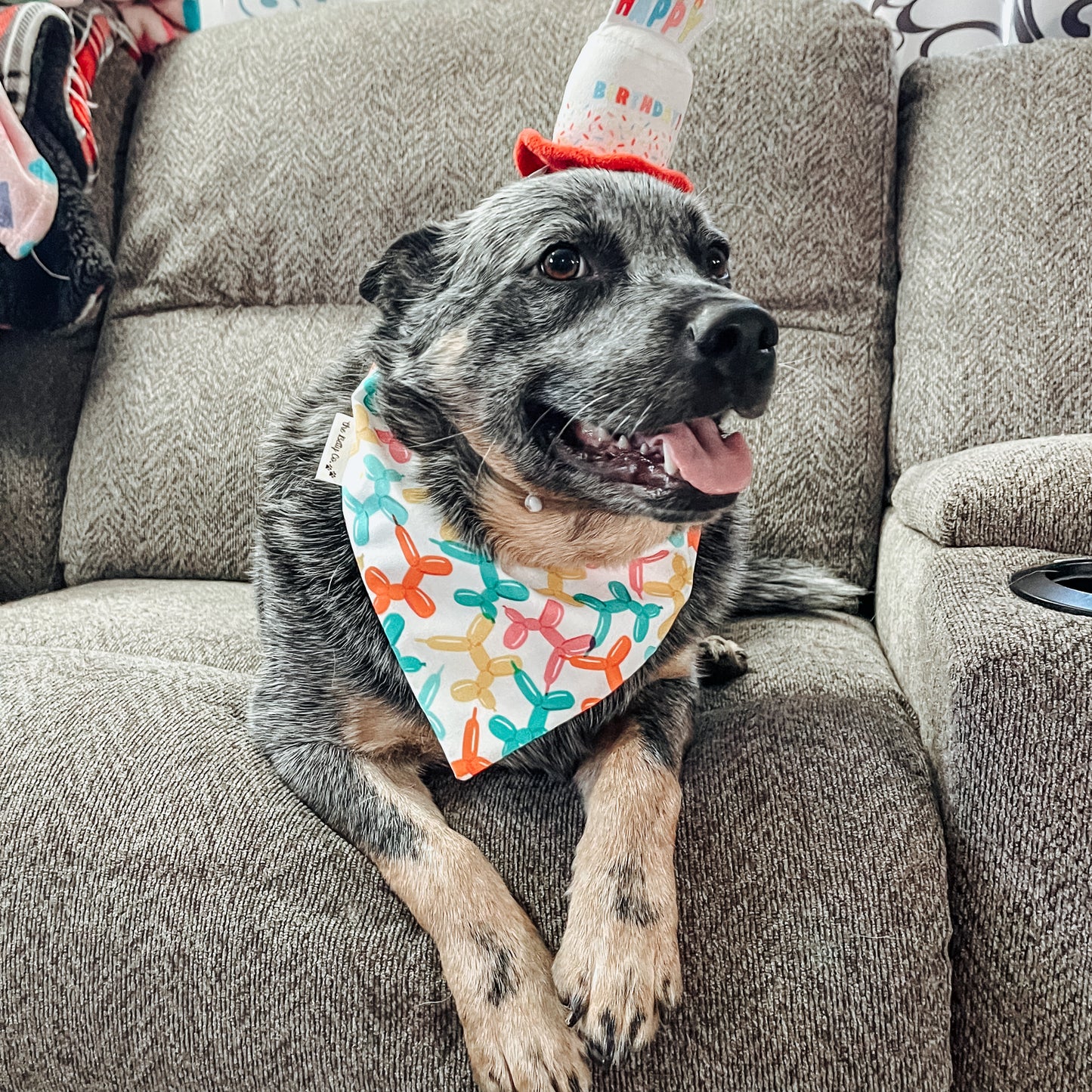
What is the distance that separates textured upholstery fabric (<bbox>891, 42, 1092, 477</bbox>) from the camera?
5.49 ft

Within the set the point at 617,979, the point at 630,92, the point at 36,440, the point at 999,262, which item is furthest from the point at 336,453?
the point at 999,262

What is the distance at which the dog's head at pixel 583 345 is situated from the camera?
1007 millimetres

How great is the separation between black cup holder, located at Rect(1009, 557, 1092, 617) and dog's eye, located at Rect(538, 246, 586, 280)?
673 mm

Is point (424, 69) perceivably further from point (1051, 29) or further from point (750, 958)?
point (750, 958)

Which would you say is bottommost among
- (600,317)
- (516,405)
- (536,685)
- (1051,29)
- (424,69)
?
(536,685)

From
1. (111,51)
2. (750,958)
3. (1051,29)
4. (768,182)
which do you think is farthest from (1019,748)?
(111,51)

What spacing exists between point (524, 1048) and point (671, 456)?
64cm

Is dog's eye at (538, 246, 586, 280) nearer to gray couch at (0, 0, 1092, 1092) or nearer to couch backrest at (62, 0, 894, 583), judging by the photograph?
gray couch at (0, 0, 1092, 1092)

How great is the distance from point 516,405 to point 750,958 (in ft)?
2.25

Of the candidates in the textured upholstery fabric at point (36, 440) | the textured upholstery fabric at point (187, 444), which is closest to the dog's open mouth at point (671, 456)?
the textured upholstery fabric at point (187, 444)

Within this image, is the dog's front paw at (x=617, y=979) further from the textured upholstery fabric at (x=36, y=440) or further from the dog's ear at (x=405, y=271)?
the textured upholstery fabric at (x=36, y=440)

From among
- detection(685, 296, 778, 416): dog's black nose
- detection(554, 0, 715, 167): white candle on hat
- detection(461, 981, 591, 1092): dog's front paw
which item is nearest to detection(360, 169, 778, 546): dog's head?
detection(685, 296, 778, 416): dog's black nose

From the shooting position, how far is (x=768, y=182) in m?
1.84

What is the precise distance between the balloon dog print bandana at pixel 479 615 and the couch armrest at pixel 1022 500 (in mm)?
424
